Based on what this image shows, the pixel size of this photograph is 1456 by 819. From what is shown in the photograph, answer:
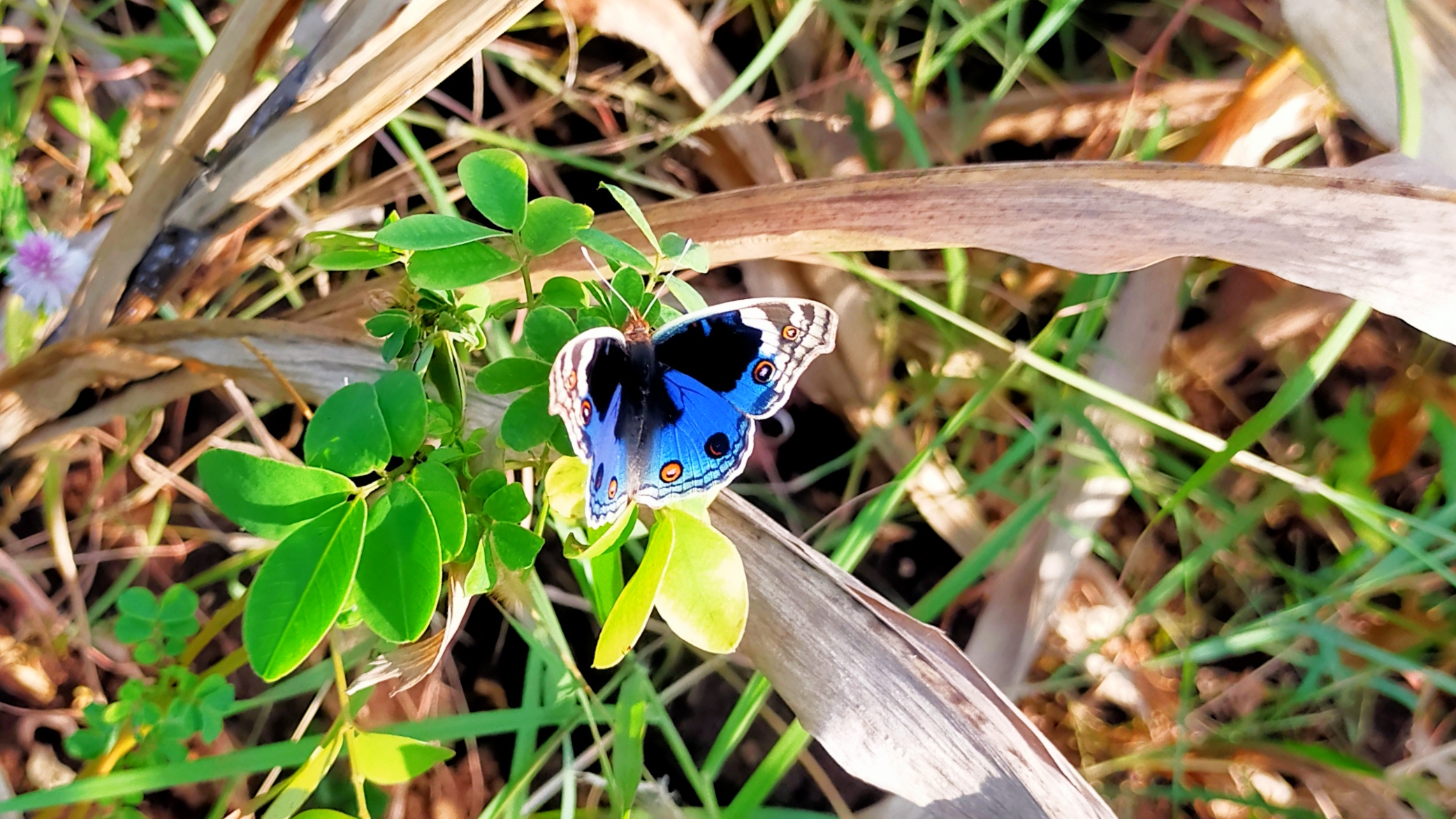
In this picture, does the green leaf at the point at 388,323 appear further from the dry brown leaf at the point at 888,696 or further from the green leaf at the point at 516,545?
the dry brown leaf at the point at 888,696

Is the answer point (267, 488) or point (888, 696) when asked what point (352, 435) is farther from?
point (888, 696)

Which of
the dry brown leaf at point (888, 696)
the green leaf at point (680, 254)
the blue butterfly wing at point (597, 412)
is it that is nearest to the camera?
the blue butterfly wing at point (597, 412)

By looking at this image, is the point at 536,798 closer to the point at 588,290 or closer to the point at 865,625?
the point at 865,625

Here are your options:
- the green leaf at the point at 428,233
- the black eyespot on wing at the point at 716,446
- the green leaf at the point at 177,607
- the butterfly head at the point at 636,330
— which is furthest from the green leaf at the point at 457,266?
the green leaf at the point at 177,607

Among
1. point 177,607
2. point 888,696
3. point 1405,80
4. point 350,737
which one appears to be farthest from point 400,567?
point 1405,80

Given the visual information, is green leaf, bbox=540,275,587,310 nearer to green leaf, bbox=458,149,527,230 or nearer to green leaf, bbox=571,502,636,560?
green leaf, bbox=458,149,527,230

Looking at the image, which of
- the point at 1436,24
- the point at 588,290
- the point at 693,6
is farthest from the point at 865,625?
the point at 693,6
